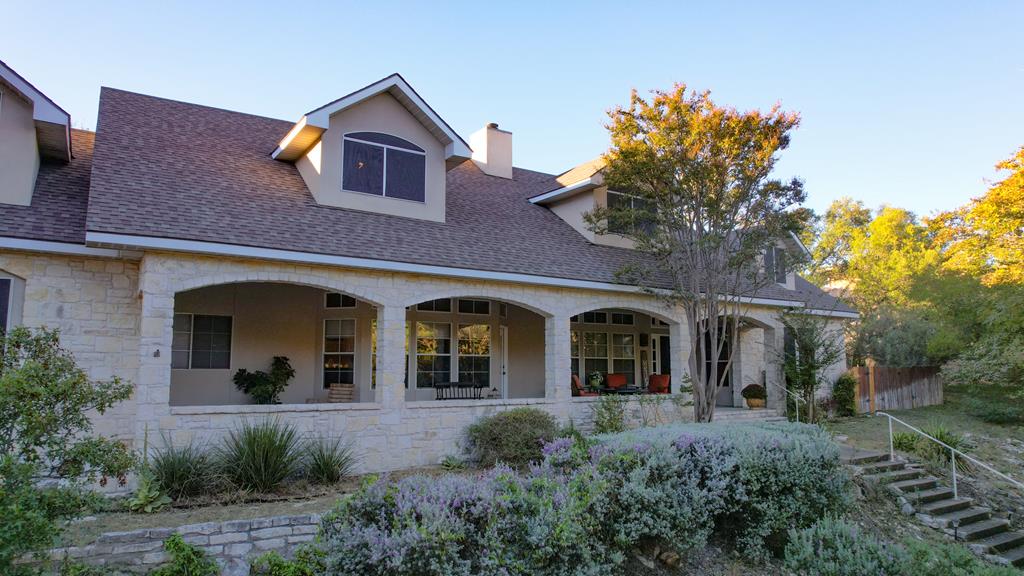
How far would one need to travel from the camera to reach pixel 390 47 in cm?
1486

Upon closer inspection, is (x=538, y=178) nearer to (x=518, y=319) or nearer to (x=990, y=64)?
(x=518, y=319)

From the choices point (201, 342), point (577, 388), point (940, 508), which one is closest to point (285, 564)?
point (201, 342)

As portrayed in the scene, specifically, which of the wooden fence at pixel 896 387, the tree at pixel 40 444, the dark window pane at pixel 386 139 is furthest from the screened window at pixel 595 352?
the tree at pixel 40 444

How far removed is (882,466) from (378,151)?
38.1 ft

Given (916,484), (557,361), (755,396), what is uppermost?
(557,361)

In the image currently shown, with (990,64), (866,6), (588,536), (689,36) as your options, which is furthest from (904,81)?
(588,536)

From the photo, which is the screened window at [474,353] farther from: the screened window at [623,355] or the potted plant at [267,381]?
the screened window at [623,355]

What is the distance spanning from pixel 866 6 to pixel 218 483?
1476 centimetres

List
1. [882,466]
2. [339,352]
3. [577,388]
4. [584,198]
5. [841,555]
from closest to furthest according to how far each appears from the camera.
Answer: [841,555] < [882,466] < [339,352] < [577,388] < [584,198]

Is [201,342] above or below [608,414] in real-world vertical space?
above

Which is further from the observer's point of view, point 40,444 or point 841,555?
point 841,555

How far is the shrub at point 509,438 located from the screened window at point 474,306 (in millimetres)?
4034

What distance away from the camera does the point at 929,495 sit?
11.5 m

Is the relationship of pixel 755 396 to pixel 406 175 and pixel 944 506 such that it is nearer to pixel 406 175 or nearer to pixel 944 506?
pixel 944 506
